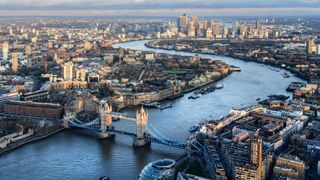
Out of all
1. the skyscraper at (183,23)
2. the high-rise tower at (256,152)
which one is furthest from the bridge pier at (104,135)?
the skyscraper at (183,23)

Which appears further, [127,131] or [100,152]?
[127,131]

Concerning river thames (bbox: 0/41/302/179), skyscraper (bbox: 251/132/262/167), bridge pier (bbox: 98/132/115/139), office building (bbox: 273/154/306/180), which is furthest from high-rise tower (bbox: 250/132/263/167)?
bridge pier (bbox: 98/132/115/139)

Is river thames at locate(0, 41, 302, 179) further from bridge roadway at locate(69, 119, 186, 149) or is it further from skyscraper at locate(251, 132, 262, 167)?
skyscraper at locate(251, 132, 262, 167)

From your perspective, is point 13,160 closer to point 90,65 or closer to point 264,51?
point 90,65

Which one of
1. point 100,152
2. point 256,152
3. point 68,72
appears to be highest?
point 256,152

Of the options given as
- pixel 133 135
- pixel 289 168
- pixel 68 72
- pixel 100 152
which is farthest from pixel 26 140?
pixel 68 72

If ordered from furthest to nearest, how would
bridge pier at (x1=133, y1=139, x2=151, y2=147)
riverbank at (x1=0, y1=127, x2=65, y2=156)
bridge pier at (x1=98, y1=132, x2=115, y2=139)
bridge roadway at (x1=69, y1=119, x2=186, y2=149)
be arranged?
bridge pier at (x1=98, y1=132, x2=115, y2=139) → bridge pier at (x1=133, y1=139, x2=151, y2=147) → riverbank at (x1=0, y1=127, x2=65, y2=156) → bridge roadway at (x1=69, y1=119, x2=186, y2=149)

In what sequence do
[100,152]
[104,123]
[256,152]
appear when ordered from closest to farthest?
[256,152]
[100,152]
[104,123]

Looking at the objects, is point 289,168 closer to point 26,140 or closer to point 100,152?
point 100,152

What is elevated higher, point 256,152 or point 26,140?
point 256,152
